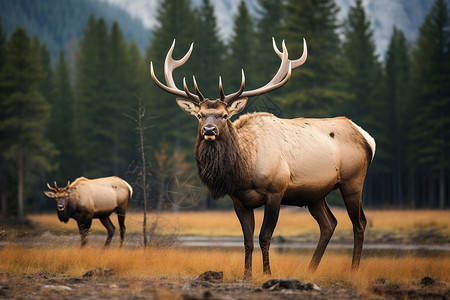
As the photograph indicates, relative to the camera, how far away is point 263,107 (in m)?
17.0

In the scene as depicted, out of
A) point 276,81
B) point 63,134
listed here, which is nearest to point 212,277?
point 276,81

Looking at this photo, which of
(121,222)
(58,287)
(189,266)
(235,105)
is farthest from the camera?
(121,222)

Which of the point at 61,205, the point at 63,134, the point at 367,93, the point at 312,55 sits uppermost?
the point at 312,55

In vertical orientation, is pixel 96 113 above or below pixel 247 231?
above

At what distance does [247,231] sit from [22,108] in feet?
78.1

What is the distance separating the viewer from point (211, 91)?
36.8 meters

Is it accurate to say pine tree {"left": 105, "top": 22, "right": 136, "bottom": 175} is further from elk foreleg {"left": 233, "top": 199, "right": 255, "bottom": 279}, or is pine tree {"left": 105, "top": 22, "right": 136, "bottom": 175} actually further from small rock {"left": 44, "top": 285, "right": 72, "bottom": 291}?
small rock {"left": 44, "top": 285, "right": 72, "bottom": 291}

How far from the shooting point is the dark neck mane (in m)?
7.46

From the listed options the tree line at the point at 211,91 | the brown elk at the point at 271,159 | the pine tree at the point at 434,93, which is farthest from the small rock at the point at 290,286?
the pine tree at the point at 434,93

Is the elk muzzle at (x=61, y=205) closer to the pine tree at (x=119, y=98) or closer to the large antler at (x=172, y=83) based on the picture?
the large antler at (x=172, y=83)

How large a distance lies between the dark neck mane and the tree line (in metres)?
20.9

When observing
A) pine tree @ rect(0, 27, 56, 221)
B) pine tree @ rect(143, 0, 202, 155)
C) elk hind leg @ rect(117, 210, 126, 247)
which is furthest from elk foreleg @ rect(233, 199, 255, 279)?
pine tree @ rect(143, 0, 202, 155)

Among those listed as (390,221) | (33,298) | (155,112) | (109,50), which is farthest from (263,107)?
(109,50)

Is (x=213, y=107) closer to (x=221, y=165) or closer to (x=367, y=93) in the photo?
(x=221, y=165)
